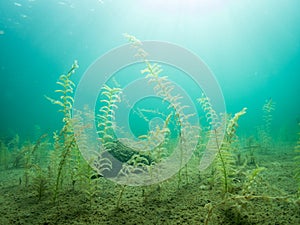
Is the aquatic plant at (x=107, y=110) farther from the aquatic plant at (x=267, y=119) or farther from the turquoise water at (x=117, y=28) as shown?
the turquoise water at (x=117, y=28)

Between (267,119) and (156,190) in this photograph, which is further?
(267,119)

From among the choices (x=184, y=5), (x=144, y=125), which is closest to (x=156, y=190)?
(x=144, y=125)

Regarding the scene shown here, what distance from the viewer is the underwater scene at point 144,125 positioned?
3.97 m

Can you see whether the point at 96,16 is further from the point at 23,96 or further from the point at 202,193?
the point at 23,96

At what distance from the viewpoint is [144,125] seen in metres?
28.6

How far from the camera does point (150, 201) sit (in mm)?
4266

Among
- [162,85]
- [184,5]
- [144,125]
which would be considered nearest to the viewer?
[162,85]

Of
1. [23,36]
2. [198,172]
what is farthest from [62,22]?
[198,172]

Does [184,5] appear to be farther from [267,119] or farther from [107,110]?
[107,110]

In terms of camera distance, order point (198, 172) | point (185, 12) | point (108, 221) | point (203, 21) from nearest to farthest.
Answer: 1. point (108, 221)
2. point (198, 172)
3. point (185, 12)
4. point (203, 21)

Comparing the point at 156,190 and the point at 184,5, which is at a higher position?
the point at 184,5

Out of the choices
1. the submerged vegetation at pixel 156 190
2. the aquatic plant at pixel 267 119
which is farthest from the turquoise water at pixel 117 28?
the submerged vegetation at pixel 156 190

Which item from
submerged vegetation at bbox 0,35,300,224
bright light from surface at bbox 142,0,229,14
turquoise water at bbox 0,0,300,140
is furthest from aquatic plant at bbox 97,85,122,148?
Answer: bright light from surface at bbox 142,0,229,14

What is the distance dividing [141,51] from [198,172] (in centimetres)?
340
